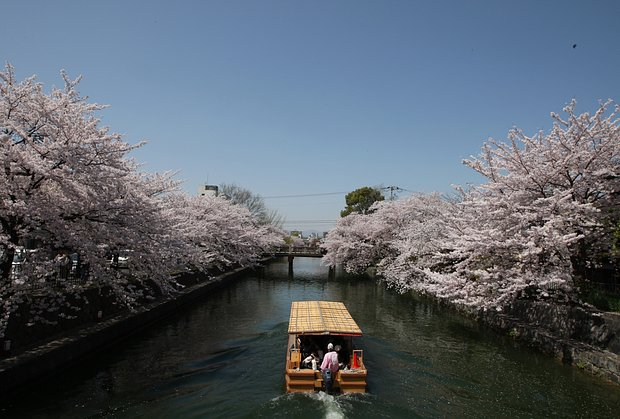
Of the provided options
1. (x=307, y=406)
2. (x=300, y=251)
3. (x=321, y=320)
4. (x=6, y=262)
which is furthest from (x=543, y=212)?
(x=300, y=251)

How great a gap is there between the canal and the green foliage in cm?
5191

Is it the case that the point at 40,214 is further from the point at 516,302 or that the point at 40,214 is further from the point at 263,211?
the point at 263,211

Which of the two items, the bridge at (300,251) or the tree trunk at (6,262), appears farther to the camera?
the bridge at (300,251)

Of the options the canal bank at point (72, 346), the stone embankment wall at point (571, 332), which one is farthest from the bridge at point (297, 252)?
the stone embankment wall at point (571, 332)

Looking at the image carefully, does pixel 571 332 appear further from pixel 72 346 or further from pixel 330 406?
pixel 72 346

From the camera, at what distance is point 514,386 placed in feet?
45.6

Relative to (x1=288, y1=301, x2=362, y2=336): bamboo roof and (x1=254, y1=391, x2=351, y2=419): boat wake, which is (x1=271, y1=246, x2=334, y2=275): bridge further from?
(x1=254, y1=391, x2=351, y2=419): boat wake

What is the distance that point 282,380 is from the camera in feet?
46.5

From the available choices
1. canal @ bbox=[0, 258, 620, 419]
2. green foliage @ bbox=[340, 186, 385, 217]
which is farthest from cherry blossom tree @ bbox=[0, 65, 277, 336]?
green foliage @ bbox=[340, 186, 385, 217]

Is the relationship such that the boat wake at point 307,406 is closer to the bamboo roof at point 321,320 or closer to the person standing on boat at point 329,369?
the person standing on boat at point 329,369

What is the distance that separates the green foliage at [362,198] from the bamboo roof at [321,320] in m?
56.6

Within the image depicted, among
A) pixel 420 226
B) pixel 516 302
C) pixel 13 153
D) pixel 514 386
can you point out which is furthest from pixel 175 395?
pixel 420 226

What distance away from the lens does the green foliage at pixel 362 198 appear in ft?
248

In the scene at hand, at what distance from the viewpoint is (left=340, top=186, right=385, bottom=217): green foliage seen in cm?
7556
